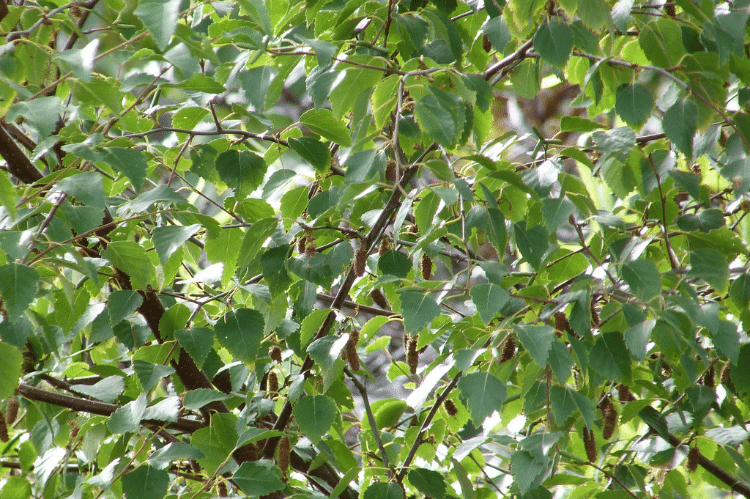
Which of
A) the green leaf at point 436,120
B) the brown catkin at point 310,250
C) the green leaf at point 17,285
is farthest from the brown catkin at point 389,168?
the green leaf at point 17,285

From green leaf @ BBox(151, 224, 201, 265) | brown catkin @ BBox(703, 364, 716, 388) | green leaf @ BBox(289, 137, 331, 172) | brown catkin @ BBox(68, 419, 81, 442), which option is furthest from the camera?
brown catkin @ BBox(68, 419, 81, 442)

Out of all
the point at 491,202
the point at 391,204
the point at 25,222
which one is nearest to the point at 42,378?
the point at 25,222

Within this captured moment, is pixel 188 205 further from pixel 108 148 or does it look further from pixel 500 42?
pixel 500 42

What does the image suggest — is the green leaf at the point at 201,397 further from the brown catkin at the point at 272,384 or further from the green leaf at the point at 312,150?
the green leaf at the point at 312,150

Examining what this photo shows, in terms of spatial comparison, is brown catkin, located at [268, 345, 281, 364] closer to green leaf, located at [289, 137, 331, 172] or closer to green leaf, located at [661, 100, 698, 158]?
green leaf, located at [289, 137, 331, 172]

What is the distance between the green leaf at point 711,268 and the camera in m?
0.85

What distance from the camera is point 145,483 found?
2.86 ft

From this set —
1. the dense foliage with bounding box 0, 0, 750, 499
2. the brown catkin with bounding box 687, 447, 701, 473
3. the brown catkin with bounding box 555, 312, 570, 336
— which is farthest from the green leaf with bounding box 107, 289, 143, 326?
the brown catkin with bounding box 687, 447, 701, 473

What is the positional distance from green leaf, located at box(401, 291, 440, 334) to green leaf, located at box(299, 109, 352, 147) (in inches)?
9.0

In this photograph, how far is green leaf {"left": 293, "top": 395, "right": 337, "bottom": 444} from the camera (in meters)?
0.91

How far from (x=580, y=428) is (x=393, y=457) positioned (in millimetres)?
328

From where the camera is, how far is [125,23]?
1019 mm

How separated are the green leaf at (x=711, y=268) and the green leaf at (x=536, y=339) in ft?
0.80

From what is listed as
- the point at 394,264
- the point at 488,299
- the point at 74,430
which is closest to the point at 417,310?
the point at 488,299
